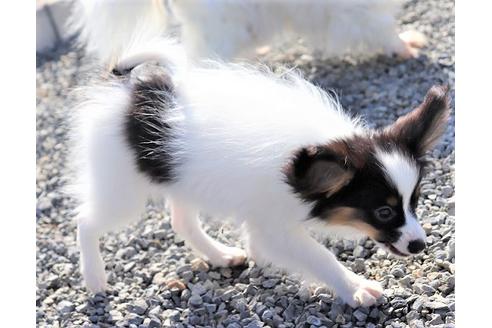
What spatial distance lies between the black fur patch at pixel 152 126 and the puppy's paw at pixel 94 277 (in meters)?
0.52

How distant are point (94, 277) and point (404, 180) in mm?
1425

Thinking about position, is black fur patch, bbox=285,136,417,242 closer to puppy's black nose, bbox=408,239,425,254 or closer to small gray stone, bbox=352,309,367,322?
puppy's black nose, bbox=408,239,425,254

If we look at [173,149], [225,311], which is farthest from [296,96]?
[225,311]

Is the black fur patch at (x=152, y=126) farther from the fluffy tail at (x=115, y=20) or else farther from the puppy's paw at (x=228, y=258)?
the fluffy tail at (x=115, y=20)

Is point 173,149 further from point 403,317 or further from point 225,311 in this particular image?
point 403,317

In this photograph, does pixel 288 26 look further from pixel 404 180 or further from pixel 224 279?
pixel 404 180

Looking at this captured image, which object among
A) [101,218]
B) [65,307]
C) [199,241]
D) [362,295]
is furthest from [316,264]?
[65,307]

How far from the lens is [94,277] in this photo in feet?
11.1

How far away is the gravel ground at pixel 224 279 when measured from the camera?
118 inches

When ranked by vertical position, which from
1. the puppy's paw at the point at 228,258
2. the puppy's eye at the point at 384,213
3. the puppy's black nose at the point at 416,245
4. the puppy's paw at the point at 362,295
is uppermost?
the puppy's eye at the point at 384,213

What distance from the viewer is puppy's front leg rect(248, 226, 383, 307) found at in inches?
116

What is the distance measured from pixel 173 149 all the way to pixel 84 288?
2.80 feet

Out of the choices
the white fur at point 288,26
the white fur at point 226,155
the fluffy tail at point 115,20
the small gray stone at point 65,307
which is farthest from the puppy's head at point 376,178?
the white fur at point 288,26

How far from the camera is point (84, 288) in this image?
3465mm
